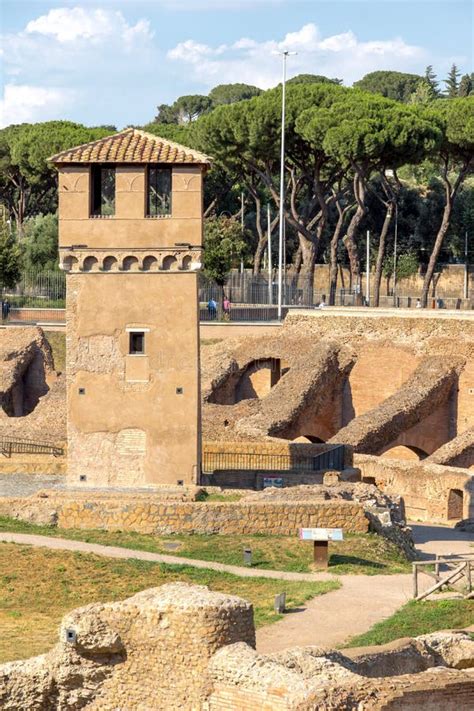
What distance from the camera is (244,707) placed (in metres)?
12.6

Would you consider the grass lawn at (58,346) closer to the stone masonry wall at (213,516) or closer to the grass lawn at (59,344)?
the grass lawn at (59,344)

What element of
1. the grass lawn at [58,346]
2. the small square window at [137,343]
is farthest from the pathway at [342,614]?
the grass lawn at [58,346]

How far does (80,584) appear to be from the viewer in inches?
850

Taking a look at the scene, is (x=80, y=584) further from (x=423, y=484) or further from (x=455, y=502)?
(x=455, y=502)

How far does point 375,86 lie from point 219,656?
110m

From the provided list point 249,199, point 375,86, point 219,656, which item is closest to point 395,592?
point 219,656

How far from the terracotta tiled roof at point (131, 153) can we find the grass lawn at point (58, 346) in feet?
64.0

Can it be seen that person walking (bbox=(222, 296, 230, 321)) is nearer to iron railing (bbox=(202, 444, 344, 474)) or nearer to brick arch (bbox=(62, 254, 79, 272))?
iron railing (bbox=(202, 444, 344, 474))

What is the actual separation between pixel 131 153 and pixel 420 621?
39.6 feet

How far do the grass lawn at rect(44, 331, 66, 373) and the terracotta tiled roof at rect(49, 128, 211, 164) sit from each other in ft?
64.0

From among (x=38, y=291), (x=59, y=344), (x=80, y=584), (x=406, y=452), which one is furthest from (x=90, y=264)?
(x=38, y=291)

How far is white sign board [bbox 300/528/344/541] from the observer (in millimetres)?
23203

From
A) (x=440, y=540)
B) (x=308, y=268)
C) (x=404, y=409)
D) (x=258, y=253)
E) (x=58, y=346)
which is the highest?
(x=258, y=253)

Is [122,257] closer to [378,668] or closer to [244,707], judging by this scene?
[378,668]
